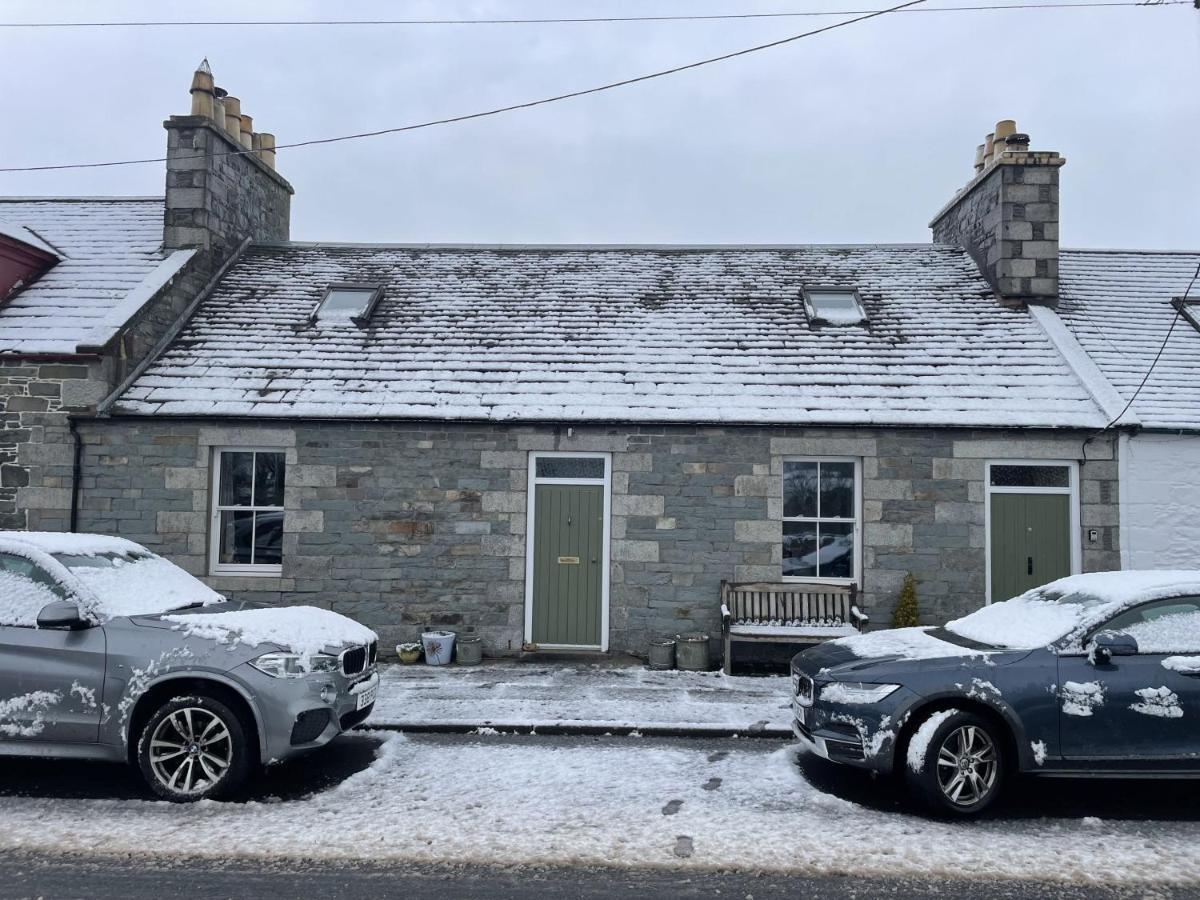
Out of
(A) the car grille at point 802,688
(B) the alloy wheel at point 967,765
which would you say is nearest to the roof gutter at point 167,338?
(A) the car grille at point 802,688

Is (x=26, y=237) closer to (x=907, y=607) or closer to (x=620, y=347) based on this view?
(x=620, y=347)

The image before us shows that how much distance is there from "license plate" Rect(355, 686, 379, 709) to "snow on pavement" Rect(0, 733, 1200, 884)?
51 cm

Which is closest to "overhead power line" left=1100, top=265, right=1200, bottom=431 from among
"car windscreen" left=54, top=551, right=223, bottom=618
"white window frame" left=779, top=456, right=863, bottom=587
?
"white window frame" left=779, top=456, right=863, bottom=587

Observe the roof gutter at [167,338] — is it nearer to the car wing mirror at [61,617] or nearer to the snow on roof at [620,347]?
the snow on roof at [620,347]

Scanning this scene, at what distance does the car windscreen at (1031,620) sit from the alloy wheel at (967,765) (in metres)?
0.72

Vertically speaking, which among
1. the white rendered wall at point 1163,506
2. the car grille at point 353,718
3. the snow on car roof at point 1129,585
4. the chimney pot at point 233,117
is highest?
the chimney pot at point 233,117

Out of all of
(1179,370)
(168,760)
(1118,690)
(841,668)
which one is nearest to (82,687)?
(168,760)

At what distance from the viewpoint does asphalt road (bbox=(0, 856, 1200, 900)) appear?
14.9 ft

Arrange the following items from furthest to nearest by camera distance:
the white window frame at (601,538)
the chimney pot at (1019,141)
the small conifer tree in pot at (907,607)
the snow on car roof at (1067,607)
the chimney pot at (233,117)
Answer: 1. the chimney pot at (233,117)
2. the chimney pot at (1019,141)
3. the white window frame at (601,538)
4. the small conifer tree in pot at (907,607)
5. the snow on car roof at (1067,607)

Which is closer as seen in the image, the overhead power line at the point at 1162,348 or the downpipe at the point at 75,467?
the overhead power line at the point at 1162,348

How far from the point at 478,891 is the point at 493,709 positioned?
12.5 feet

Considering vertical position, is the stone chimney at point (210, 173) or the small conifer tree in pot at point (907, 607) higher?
the stone chimney at point (210, 173)

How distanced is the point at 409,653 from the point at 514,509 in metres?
2.18

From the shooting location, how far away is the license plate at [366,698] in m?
6.73
